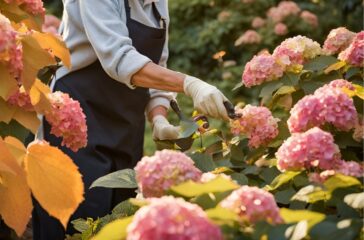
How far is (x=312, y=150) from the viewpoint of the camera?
4.97 ft

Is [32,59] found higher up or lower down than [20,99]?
higher up

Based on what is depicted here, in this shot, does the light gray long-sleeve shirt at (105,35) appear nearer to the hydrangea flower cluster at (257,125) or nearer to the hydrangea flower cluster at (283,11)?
the hydrangea flower cluster at (257,125)

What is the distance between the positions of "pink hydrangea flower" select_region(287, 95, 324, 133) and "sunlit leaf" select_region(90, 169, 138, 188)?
42 cm

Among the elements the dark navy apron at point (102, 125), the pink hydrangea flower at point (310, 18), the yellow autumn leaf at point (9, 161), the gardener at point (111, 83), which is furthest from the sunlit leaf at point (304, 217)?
the pink hydrangea flower at point (310, 18)

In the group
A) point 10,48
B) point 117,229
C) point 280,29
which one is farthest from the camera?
point 280,29

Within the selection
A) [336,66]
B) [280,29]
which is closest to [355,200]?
[336,66]

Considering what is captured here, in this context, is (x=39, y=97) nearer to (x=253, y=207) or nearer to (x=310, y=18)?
(x=253, y=207)

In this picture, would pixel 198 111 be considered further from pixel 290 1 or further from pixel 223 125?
pixel 290 1

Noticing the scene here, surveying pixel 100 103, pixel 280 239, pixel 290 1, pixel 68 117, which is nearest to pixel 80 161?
pixel 100 103

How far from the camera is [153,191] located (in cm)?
142

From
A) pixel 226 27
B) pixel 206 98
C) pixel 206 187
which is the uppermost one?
pixel 206 187

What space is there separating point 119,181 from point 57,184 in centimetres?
34

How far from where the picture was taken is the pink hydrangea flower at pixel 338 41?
2.35m

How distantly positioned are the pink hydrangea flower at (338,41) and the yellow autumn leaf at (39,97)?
3.00 ft
